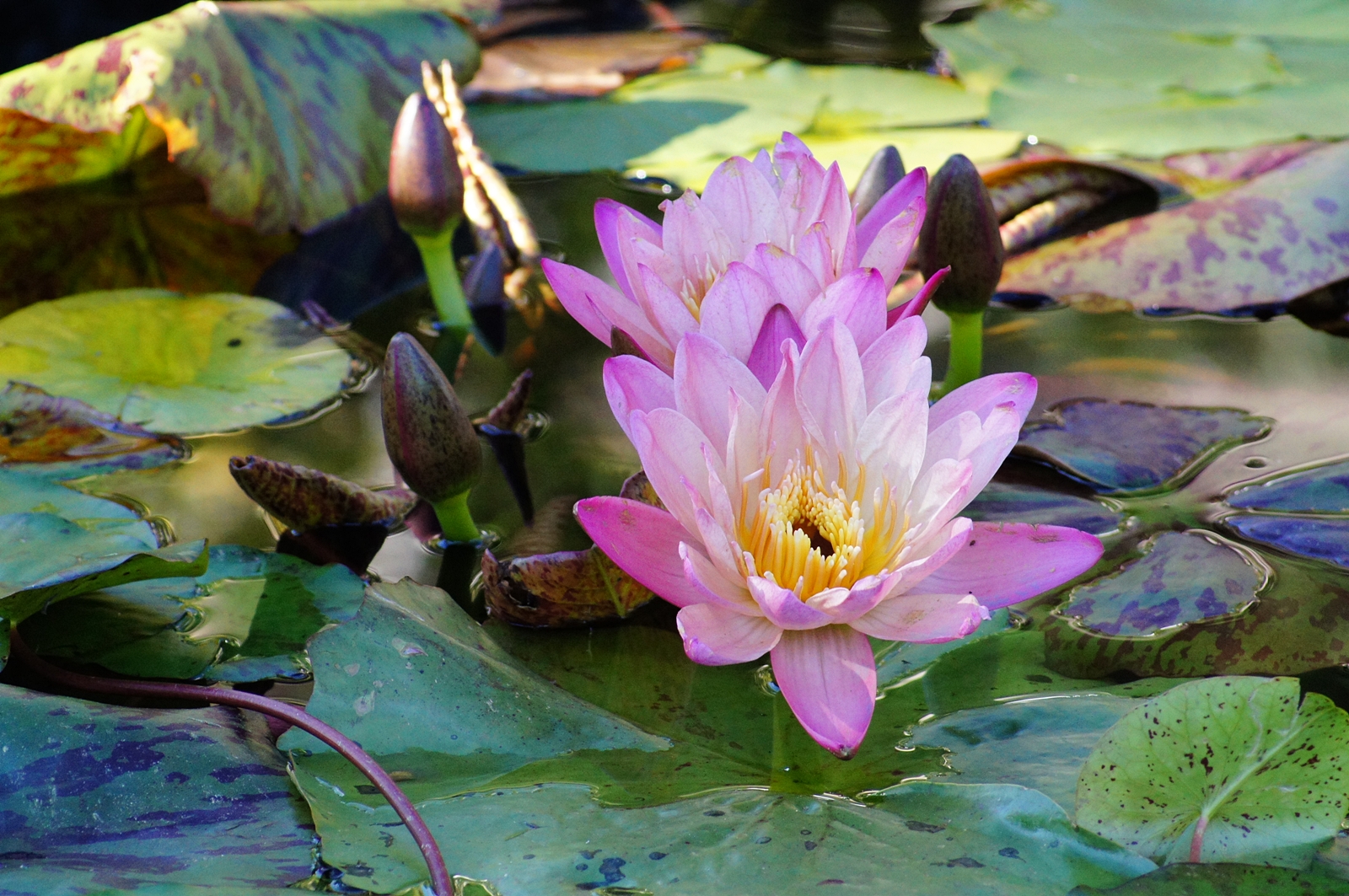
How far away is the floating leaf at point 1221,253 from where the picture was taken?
180cm

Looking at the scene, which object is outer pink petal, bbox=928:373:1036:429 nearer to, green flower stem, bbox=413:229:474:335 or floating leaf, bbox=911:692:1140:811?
floating leaf, bbox=911:692:1140:811

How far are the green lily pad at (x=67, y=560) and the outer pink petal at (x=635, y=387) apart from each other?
20.6 inches

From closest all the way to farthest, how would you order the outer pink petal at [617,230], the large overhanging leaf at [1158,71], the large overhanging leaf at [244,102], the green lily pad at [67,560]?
the green lily pad at [67,560], the outer pink petal at [617,230], the large overhanging leaf at [244,102], the large overhanging leaf at [1158,71]

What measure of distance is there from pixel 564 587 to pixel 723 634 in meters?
0.34

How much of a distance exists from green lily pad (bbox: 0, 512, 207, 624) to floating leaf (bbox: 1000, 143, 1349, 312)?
1522mm

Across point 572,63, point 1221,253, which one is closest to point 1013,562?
point 1221,253

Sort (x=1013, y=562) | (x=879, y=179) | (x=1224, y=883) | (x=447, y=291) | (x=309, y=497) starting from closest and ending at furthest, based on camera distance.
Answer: (x=1224, y=883) → (x=1013, y=562) → (x=309, y=497) → (x=879, y=179) → (x=447, y=291)

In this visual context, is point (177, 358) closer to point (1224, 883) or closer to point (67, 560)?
point (67, 560)

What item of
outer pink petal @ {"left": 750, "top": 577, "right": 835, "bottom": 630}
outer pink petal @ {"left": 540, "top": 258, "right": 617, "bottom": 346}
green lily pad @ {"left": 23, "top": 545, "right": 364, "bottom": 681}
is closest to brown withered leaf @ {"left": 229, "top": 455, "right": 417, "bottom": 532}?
green lily pad @ {"left": 23, "top": 545, "right": 364, "bottom": 681}

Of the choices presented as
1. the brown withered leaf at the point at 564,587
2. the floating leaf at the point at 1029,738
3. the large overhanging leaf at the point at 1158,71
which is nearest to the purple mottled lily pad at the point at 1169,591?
the floating leaf at the point at 1029,738

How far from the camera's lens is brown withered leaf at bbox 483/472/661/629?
112 centimetres

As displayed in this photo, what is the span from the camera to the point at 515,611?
3.80ft

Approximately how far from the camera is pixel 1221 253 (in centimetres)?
185

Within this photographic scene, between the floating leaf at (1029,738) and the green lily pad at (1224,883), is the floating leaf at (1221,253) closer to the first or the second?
the floating leaf at (1029,738)
